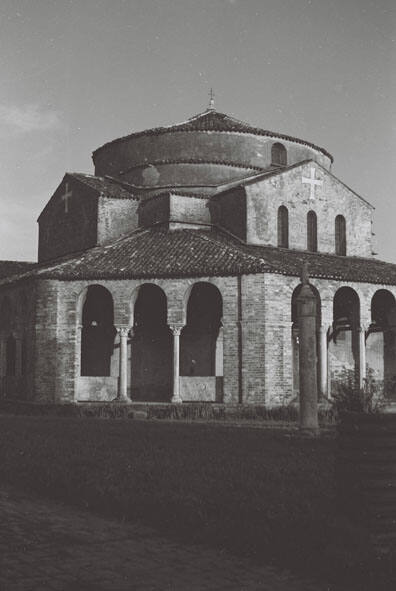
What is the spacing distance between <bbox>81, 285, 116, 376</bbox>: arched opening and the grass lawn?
460 inches

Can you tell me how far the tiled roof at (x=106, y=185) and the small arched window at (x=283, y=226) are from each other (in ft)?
18.5

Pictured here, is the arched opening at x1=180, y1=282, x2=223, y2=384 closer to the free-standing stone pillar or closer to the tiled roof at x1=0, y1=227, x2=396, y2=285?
the tiled roof at x1=0, y1=227, x2=396, y2=285

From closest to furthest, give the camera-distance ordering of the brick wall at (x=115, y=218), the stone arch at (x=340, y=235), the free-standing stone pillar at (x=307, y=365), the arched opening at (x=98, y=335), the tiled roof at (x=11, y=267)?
the free-standing stone pillar at (x=307, y=365), the arched opening at (x=98, y=335), the brick wall at (x=115, y=218), the stone arch at (x=340, y=235), the tiled roof at (x=11, y=267)

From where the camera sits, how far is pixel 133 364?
2522 centimetres

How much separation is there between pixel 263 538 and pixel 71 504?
263cm

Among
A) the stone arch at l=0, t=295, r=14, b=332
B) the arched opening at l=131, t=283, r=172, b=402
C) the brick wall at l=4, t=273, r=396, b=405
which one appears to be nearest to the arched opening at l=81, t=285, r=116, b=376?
the arched opening at l=131, t=283, r=172, b=402

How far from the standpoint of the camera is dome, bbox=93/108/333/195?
27.8 metres

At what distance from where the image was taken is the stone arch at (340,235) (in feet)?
89.0

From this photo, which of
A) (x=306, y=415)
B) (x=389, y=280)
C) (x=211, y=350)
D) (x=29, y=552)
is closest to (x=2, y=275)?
(x=211, y=350)

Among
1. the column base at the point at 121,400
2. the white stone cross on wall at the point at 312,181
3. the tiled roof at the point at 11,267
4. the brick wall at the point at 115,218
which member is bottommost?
the column base at the point at 121,400

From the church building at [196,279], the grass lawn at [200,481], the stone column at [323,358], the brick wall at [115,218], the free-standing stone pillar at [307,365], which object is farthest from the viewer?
the brick wall at [115,218]

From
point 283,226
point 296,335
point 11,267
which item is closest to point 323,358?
point 296,335

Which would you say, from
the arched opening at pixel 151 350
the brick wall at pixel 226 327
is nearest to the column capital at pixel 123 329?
the brick wall at pixel 226 327

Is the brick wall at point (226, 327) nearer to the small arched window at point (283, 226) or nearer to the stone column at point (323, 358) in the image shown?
the stone column at point (323, 358)
